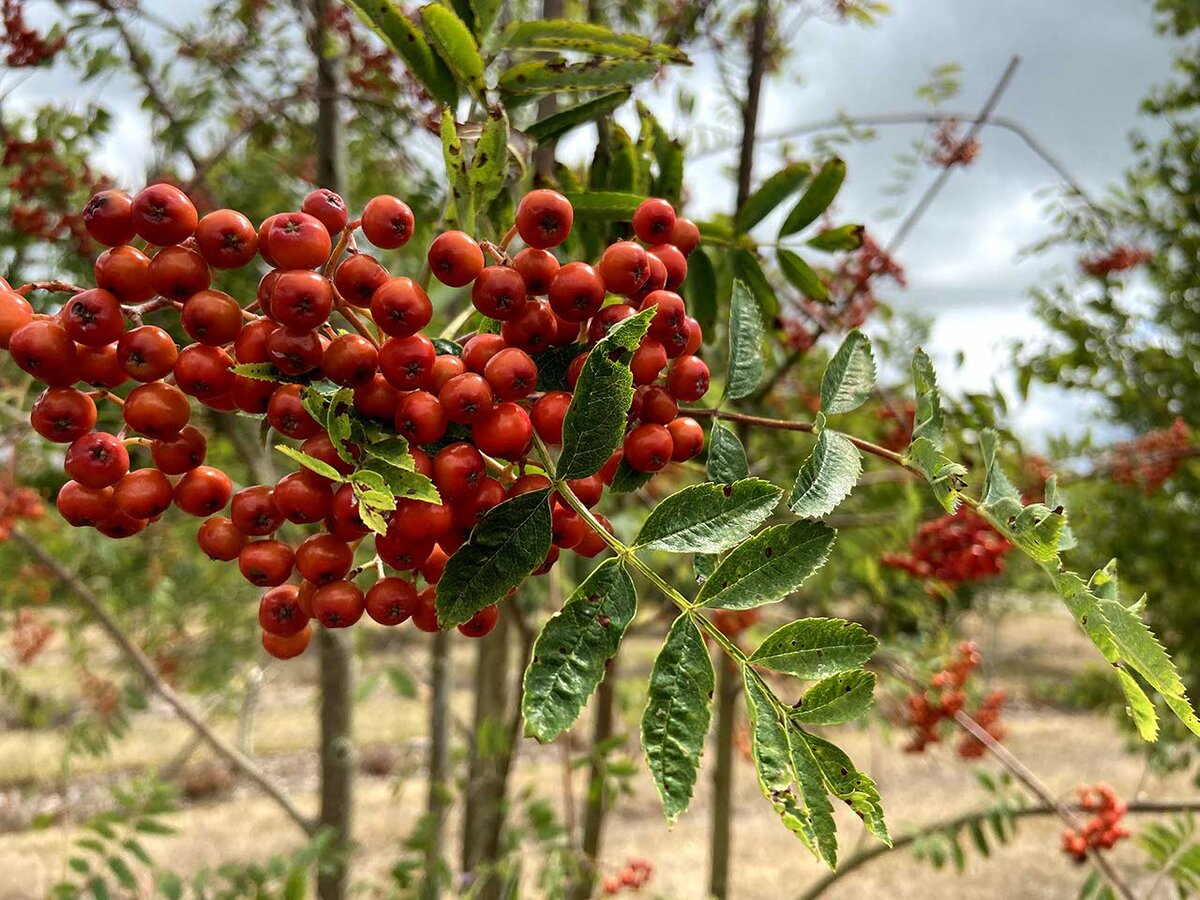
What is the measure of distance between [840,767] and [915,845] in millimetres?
1966

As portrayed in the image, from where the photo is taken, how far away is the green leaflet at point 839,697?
708 millimetres

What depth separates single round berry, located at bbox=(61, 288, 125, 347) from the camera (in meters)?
0.72

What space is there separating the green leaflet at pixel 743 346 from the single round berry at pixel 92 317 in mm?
609

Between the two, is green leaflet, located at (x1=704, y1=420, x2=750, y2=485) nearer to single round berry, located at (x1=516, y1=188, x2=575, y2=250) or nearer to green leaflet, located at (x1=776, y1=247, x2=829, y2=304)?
single round berry, located at (x1=516, y1=188, x2=575, y2=250)

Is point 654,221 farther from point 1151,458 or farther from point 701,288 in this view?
point 1151,458

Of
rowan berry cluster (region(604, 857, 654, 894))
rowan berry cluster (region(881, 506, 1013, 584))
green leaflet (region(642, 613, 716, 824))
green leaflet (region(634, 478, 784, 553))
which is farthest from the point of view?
rowan berry cluster (region(604, 857, 654, 894))

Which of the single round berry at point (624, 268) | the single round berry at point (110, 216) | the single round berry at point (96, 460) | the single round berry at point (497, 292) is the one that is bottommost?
the single round berry at point (96, 460)

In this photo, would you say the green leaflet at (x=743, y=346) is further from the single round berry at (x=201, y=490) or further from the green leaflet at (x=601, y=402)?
the single round berry at (x=201, y=490)

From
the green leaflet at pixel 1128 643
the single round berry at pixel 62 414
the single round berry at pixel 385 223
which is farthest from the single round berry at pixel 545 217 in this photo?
the green leaflet at pixel 1128 643

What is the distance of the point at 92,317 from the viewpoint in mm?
721

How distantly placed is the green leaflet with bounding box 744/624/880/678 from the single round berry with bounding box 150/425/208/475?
22.2 inches

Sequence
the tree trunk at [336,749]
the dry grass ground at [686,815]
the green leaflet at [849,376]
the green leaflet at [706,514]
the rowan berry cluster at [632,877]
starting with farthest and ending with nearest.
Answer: the dry grass ground at [686,815]
the rowan berry cluster at [632,877]
the tree trunk at [336,749]
the green leaflet at [849,376]
the green leaflet at [706,514]

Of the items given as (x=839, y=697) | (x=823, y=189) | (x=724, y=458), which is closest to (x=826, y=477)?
(x=724, y=458)

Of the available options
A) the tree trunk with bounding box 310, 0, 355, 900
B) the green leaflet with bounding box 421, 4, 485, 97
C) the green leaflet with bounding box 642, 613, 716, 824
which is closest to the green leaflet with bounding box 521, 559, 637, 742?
the green leaflet with bounding box 642, 613, 716, 824
